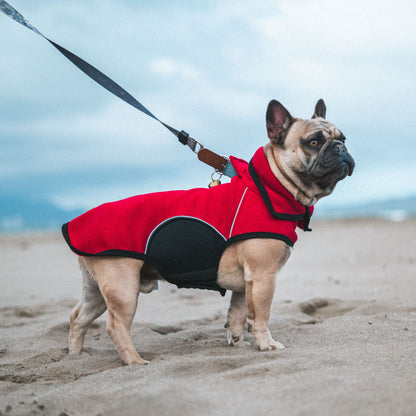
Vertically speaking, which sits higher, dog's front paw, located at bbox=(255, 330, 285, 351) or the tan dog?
the tan dog

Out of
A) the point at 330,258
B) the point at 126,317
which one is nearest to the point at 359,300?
the point at 126,317

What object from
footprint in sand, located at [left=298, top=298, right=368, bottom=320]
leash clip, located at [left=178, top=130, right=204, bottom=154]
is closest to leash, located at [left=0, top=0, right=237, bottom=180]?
leash clip, located at [left=178, top=130, right=204, bottom=154]

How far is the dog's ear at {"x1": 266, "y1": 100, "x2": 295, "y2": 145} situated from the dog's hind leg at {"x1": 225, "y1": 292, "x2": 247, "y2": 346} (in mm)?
1295

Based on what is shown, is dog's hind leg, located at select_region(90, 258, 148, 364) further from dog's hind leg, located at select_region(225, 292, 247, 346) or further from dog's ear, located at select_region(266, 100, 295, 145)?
dog's ear, located at select_region(266, 100, 295, 145)

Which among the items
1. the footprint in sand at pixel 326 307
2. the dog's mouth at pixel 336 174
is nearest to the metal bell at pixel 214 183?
the dog's mouth at pixel 336 174

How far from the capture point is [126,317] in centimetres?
351

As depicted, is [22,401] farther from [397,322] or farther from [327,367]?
[397,322]

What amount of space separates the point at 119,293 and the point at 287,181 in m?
1.45

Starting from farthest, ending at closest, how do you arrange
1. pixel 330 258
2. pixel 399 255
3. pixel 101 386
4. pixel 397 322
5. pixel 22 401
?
pixel 330 258
pixel 399 255
pixel 397 322
pixel 101 386
pixel 22 401

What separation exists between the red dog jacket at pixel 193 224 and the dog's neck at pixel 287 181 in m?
0.05

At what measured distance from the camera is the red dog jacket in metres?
3.47

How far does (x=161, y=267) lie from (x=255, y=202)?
84 centimetres

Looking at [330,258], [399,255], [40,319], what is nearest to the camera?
[40,319]

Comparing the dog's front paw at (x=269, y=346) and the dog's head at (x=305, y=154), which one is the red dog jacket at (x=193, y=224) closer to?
the dog's head at (x=305, y=154)
